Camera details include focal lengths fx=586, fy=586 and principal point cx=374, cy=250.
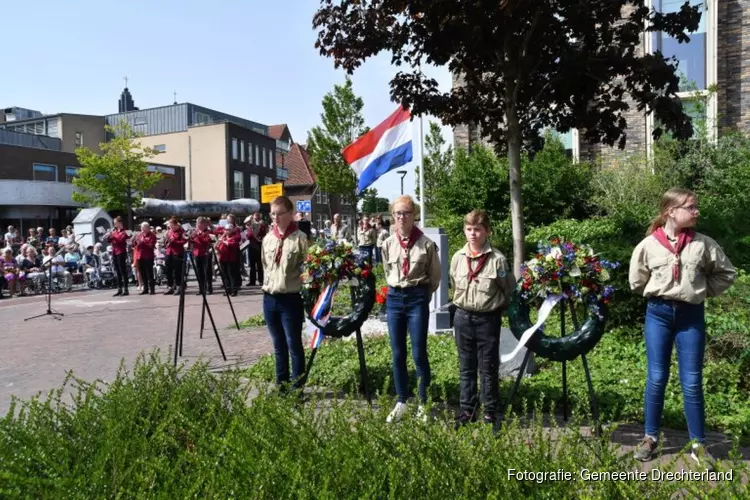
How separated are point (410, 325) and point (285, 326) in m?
1.30

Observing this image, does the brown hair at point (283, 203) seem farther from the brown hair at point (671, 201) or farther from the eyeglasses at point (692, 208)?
the eyeglasses at point (692, 208)

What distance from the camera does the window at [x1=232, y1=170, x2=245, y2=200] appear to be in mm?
56406

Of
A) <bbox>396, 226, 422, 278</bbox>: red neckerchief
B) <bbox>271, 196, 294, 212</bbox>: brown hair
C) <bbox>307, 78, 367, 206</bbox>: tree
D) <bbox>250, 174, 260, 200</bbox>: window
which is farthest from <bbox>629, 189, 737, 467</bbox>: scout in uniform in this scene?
<bbox>250, 174, 260, 200</bbox>: window

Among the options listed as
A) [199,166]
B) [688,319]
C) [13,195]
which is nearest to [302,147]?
[199,166]

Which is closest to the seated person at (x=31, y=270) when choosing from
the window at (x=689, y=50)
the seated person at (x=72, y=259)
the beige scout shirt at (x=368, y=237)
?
the seated person at (x=72, y=259)

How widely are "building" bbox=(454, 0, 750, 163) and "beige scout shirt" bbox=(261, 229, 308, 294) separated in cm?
1353

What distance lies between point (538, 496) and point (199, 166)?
56.8m

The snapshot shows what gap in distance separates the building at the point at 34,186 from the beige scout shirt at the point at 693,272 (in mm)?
39626

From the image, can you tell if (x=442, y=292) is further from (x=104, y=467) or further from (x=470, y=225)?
(x=104, y=467)

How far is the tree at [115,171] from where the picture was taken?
32875 mm

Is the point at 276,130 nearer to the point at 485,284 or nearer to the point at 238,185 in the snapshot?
the point at 238,185

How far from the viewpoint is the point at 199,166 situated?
55906 mm

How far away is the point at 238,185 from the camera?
5700 cm

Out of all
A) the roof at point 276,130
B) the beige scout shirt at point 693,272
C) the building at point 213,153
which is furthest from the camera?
the roof at point 276,130
